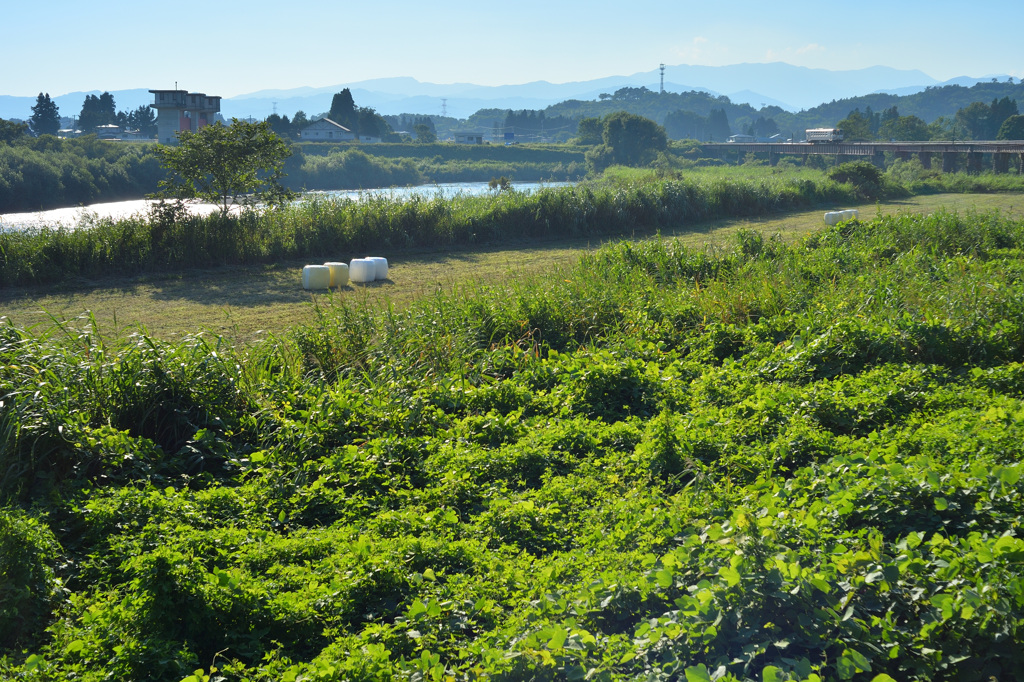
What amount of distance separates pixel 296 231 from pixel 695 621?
1387 cm

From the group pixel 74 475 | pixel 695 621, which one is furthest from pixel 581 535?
pixel 74 475

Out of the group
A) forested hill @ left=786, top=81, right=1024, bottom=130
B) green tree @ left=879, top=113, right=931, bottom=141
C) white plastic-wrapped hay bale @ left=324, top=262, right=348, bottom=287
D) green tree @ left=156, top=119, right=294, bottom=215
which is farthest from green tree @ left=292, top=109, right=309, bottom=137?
forested hill @ left=786, top=81, right=1024, bottom=130

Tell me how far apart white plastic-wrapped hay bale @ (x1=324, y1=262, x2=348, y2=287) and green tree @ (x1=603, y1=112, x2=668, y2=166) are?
5954cm

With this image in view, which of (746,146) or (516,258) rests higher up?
(746,146)

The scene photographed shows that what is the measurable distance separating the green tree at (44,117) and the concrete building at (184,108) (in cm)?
2464

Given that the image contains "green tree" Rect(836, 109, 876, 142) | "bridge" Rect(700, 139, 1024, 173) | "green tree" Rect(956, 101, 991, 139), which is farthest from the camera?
"green tree" Rect(956, 101, 991, 139)

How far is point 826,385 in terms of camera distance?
5.43 meters

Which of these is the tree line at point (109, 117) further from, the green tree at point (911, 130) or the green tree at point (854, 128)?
the green tree at point (911, 130)

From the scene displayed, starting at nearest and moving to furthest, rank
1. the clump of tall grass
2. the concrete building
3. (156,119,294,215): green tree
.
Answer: the clump of tall grass, (156,119,294,215): green tree, the concrete building

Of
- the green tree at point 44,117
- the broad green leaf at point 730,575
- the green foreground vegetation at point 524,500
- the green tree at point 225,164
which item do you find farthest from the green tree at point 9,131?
the broad green leaf at point 730,575

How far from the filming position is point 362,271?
12.8 meters

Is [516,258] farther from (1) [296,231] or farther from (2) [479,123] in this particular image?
(2) [479,123]

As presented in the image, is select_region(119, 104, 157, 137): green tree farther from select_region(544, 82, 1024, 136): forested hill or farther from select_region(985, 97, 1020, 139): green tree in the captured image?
select_region(544, 82, 1024, 136): forested hill

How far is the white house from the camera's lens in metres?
80.2
